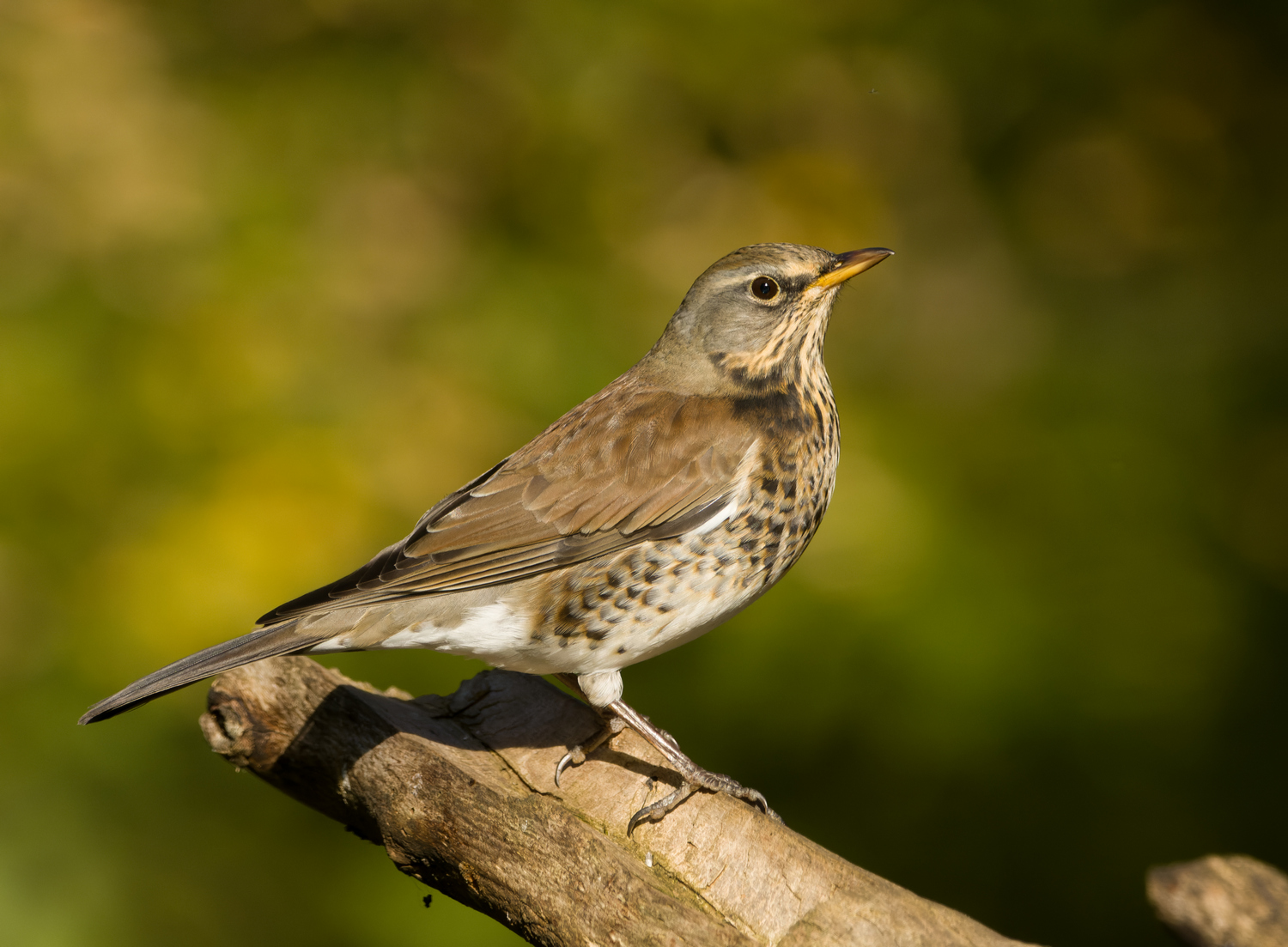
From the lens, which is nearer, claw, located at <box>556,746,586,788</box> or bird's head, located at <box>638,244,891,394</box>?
claw, located at <box>556,746,586,788</box>

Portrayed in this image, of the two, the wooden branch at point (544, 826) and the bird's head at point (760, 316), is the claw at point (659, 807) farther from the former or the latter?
the bird's head at point (760, 316)

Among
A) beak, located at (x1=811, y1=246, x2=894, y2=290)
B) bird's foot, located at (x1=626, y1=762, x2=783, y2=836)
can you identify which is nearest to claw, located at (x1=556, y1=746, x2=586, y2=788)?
bird's foot, located at (x1=626, y1=762, x2=783, y2=836)

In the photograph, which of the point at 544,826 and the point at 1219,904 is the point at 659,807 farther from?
the point at 1219,904

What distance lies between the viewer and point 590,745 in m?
3.10

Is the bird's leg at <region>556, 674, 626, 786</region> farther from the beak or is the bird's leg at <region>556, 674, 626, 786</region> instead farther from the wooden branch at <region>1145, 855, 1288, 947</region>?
the wooden branch at <region>1145, 855, 1288, 947</region>

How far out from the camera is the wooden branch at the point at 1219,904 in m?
3.06

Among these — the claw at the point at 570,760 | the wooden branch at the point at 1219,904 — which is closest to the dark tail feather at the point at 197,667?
the claw at the point at 570,760

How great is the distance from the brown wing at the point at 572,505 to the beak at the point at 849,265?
1.39 ft

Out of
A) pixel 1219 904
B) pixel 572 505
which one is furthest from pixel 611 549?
pixel 1219 904

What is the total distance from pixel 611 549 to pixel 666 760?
58cm

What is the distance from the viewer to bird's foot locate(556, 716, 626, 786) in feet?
9.85

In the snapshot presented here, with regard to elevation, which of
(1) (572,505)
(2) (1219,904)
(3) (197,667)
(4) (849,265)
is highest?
(4) (849,265)

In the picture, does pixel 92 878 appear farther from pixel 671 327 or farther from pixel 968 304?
pixel 968 304

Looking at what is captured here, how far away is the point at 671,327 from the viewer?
336 cm
